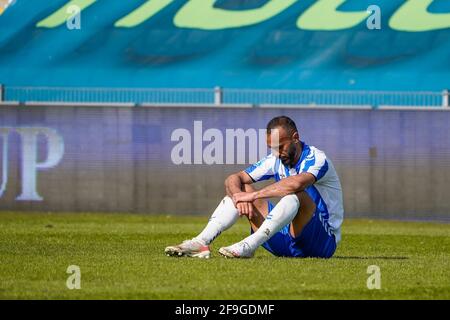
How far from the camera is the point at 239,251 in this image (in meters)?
12.1

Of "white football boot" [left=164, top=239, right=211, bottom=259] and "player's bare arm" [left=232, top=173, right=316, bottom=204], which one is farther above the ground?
"player's bare arm" [left=232, top=173, right=316, bottom=204]

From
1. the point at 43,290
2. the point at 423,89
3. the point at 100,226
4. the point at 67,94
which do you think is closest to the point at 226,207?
the point at 43,290

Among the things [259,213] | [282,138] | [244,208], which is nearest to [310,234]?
[259,213]

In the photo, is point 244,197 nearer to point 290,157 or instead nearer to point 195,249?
point 290,157

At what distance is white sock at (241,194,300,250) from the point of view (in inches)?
460

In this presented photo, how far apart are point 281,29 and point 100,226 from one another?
11.7 m

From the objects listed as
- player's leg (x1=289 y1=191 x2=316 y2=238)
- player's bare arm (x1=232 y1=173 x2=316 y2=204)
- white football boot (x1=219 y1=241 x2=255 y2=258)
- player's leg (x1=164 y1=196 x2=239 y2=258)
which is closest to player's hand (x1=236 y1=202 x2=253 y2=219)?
player's bare arm (x1=232 y1=173 x2=316 y2=204)

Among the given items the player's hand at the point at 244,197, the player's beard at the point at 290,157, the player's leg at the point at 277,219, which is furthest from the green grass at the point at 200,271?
the player's beard at the point at 290,157

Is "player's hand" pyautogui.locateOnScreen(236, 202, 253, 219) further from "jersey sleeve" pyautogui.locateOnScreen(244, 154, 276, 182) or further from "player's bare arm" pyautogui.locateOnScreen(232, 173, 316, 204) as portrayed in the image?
"jersey sleeve" pyautogui.locateOnScreen(244, 154, 276, 182)

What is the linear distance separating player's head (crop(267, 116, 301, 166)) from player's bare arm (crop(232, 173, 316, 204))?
31 cm

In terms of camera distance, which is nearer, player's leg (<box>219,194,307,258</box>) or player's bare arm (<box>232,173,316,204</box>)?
player's leg (<box>219,194,307,258</box>)

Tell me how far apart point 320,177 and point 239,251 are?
1.13 metres

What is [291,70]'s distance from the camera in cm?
3172

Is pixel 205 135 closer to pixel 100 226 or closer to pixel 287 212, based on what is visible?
pixel 100 226
